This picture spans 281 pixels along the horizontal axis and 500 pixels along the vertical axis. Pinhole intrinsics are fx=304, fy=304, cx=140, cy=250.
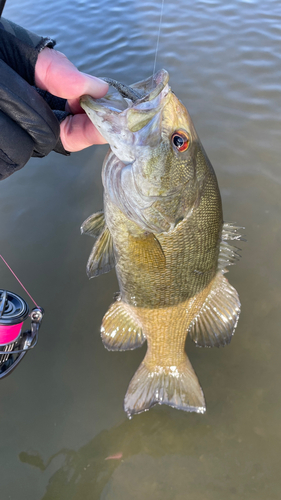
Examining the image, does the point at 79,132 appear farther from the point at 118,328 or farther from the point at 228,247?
the point at 118,328

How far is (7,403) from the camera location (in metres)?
2.08

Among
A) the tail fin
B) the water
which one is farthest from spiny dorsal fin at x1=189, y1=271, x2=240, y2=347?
the water

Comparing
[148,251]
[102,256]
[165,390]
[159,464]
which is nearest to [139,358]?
[165,390]

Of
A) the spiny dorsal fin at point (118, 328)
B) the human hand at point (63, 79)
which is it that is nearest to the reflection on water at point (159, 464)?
the spiny dorsal fin at point (118, 328)

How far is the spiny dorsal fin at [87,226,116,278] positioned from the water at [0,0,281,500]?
2.32ft

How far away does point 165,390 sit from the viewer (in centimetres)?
194

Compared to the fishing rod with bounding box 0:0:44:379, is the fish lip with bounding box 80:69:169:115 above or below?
above

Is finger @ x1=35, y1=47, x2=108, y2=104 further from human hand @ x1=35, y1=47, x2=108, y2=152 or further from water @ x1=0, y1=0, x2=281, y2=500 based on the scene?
water @ x1=0, y1=0, x2=281, y2=500

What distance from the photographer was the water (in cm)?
184

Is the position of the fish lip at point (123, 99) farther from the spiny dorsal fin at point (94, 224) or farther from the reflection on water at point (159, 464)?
the reflection on water at point (159, 464)

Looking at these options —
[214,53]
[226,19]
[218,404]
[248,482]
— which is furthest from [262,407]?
[226,19]

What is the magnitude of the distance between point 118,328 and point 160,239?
2.45ft

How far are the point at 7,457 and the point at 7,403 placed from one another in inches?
12.3

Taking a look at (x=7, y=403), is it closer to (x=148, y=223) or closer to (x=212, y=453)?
(x=212, y=453)
